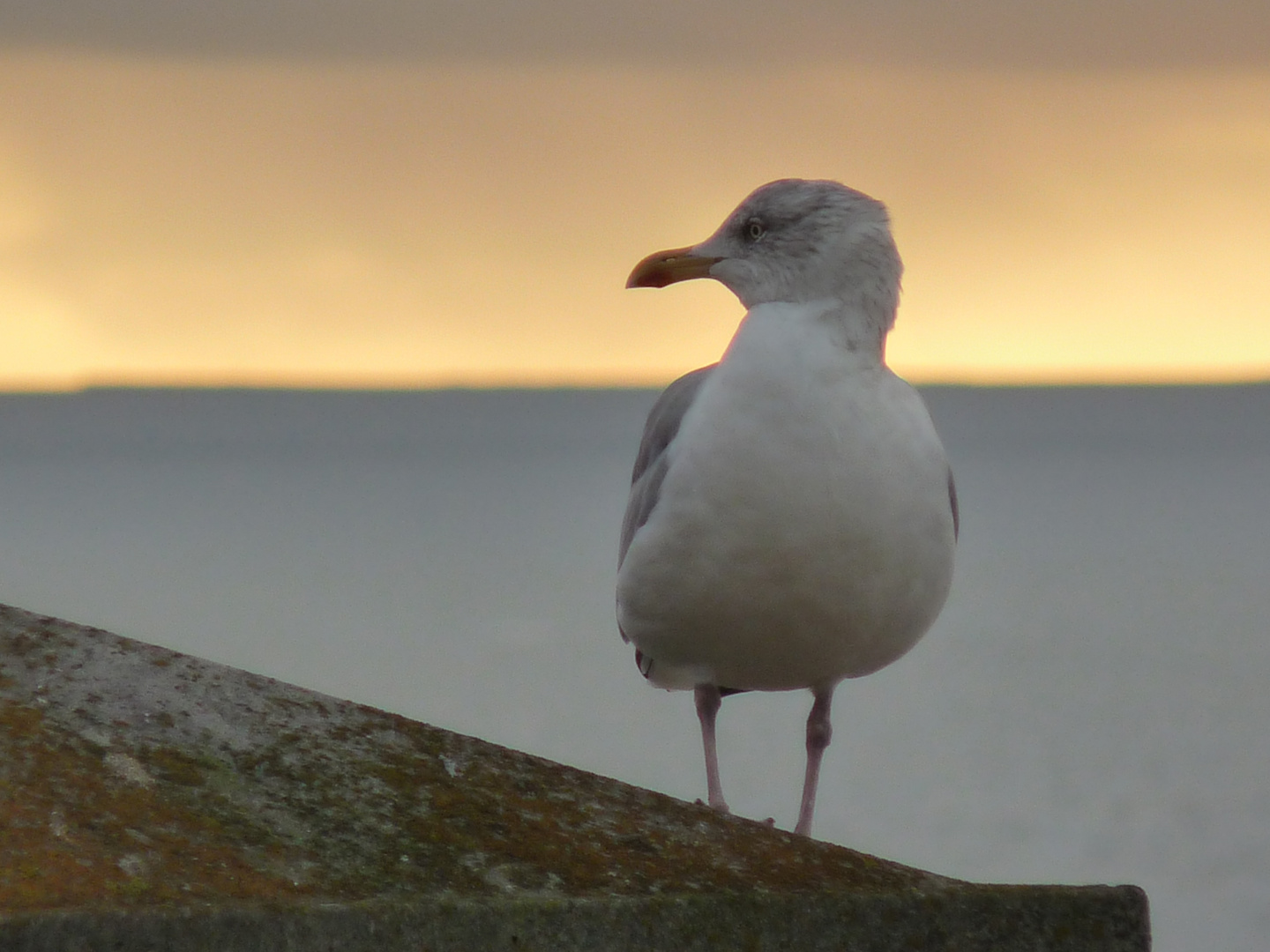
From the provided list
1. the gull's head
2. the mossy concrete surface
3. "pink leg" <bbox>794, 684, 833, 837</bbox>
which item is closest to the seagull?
the gull's head

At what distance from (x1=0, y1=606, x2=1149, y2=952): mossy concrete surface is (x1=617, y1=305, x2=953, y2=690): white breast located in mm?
1520

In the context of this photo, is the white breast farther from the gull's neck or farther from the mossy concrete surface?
the mossy concrete surface

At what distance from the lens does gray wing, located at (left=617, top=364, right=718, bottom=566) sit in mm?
5480

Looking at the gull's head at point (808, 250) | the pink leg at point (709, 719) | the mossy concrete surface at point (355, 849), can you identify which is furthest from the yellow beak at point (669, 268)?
the mossy concrete surface at point (355, 849)

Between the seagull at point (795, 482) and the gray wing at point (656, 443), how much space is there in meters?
0.01

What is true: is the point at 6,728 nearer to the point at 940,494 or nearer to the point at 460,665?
the point at 940,494

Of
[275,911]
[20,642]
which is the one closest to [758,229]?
[20,642]

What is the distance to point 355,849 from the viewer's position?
9.22 ft

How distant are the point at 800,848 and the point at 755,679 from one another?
2170mm

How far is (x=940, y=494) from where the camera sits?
5.15 metres

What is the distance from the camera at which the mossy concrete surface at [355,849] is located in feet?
8.19

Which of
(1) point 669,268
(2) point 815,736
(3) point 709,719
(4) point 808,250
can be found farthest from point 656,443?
(2) point 815,736

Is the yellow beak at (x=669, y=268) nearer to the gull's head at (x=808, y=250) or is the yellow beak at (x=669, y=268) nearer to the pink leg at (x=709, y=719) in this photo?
the gull's head at (x=808, y=250)

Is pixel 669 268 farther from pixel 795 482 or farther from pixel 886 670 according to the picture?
pixel 886 670
